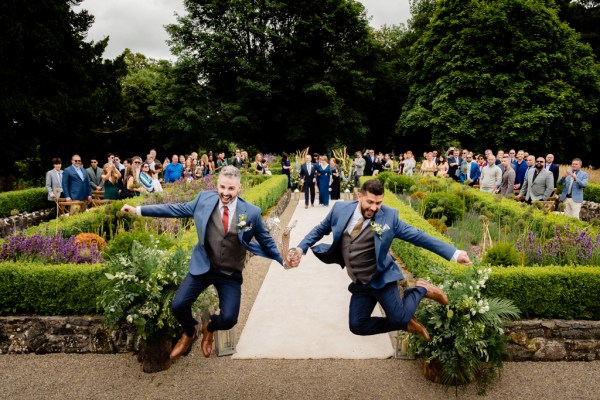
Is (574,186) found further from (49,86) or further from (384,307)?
(49,86)

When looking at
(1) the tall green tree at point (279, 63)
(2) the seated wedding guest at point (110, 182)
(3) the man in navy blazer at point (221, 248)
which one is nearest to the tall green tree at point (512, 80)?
(1) the tall green tree at point (279, 63)

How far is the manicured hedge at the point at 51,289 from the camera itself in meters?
5.02

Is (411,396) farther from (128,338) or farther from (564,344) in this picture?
(128,338)

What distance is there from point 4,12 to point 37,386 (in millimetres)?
21217

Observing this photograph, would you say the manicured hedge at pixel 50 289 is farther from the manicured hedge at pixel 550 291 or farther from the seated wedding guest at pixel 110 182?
the seated wedding guest at pixel 110 182

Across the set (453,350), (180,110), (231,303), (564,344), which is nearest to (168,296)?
(231,303)

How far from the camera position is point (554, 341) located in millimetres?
4770

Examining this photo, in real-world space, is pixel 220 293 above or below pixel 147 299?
above

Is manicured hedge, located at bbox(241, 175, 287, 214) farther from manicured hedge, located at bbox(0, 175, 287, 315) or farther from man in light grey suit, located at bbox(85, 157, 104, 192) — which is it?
manicured hedge, located at bbox(0, 175, 287, 315)

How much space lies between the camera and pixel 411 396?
4.08 meters

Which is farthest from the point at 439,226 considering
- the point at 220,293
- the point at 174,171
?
the point at 174,171

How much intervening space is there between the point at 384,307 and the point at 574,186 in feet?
32.1

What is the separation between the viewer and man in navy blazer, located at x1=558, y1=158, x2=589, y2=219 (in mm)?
10836

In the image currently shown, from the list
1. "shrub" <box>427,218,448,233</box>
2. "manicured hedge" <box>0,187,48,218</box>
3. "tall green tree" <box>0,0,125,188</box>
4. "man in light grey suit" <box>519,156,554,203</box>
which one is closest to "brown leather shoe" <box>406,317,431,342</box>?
"shrub" <box>427,218,448,233</box>
